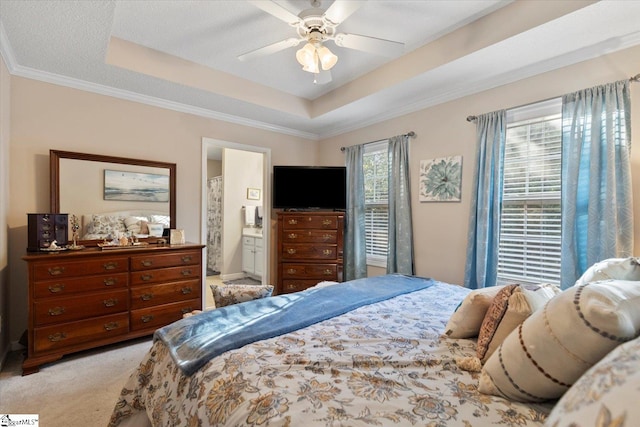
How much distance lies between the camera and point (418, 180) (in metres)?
3.40

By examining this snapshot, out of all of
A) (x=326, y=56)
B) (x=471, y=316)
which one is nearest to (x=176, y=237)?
(x=326, y=56)

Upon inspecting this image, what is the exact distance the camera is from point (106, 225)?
2.99 m

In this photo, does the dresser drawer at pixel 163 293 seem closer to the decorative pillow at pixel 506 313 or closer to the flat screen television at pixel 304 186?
the flat screen television at pixel 304 186

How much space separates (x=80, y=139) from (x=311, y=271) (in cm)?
284

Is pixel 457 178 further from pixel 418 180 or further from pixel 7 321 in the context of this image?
pixel 7 321

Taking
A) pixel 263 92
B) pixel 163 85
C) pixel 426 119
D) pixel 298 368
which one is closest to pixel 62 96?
pixel 163 85

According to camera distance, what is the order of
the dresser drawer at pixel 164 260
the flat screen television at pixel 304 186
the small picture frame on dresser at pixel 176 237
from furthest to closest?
the flat screen television at pixel 304 186 < the small picture frame on dresser at pixel 176 237 < the dresser drawer at pixel 164 260

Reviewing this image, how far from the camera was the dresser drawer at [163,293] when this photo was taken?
108 inches

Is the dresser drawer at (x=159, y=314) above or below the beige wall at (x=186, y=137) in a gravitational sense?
below

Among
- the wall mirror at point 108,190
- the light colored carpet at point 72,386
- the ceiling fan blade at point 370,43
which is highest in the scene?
the ceiling fan blade at point 370,43

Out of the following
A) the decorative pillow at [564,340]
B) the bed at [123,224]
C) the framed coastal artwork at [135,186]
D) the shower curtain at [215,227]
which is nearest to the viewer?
the decorative pillow at [564,340]

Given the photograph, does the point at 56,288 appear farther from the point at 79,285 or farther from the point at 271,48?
the point at 271,48

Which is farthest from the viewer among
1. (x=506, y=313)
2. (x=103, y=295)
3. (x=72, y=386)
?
(x=103, y=295)

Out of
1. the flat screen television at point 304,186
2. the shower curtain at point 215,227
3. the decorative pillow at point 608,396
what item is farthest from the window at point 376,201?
the shower curtain at point 215,227
